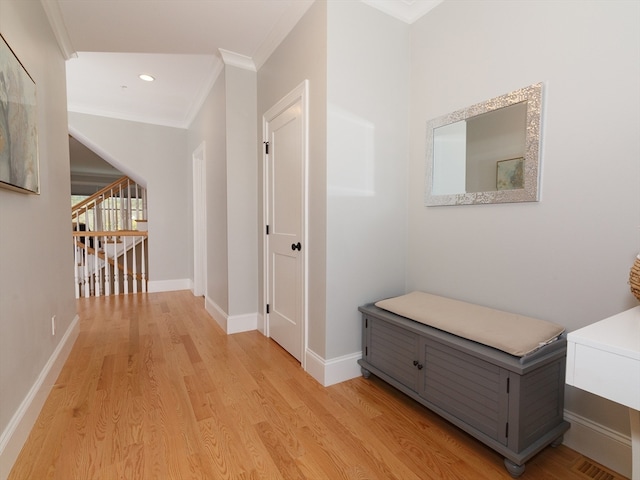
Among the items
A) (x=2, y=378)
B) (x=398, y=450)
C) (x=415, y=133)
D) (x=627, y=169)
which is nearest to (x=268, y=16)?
(x=415, y=133)

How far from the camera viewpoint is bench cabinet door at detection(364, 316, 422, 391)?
178 centimetres

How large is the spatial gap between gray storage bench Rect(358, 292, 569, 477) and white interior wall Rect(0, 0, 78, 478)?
190 cm

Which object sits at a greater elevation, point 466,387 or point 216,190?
point 216,190

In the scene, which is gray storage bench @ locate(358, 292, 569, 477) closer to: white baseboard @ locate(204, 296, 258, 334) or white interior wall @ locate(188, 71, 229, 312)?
white baseboard @ locate(204, 296, 258, 334)

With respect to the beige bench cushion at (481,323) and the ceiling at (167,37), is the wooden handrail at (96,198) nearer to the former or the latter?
the ceiling at (167,37)

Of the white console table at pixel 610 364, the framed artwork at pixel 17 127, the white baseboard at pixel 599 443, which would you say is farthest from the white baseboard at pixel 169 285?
the white console table at pixel 610 364

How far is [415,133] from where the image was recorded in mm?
A: 2293

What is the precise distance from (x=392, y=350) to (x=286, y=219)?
127 cm

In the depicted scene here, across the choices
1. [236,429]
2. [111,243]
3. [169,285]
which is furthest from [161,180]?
[236,429]

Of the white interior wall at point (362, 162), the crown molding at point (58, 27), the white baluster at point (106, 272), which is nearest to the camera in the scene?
the white interior wall at point (362, 162)

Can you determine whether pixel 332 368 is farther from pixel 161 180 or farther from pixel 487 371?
pixel 161 180

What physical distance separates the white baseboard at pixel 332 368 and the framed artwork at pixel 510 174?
141 cm

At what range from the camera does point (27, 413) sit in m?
1.57

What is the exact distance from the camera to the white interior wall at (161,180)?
4578mm
